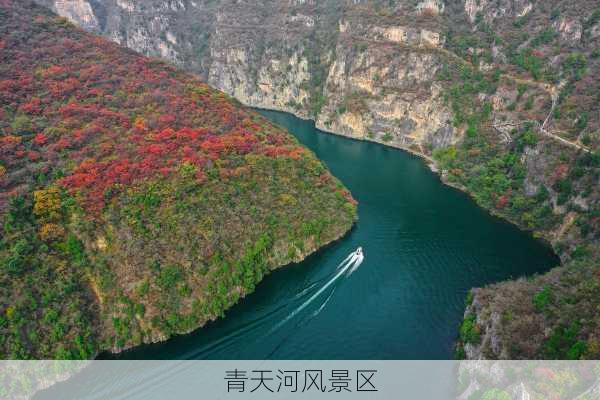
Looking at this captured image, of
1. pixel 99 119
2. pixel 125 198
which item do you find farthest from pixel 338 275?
pixel 99 119

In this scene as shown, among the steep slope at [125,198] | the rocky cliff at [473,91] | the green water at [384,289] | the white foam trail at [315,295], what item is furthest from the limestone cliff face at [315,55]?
the white foam trail at [315,295]

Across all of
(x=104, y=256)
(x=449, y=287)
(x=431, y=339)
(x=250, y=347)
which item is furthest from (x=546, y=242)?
(x=104, y=256)

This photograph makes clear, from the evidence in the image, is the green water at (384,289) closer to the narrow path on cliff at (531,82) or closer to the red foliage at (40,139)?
the narrow path on cliff at (531,82)

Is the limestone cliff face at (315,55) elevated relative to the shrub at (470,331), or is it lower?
elevated

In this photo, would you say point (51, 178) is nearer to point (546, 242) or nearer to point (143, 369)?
point (143, 369)

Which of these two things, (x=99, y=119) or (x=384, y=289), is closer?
(x=384, y=289)

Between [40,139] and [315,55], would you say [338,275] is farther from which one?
[315,55]
